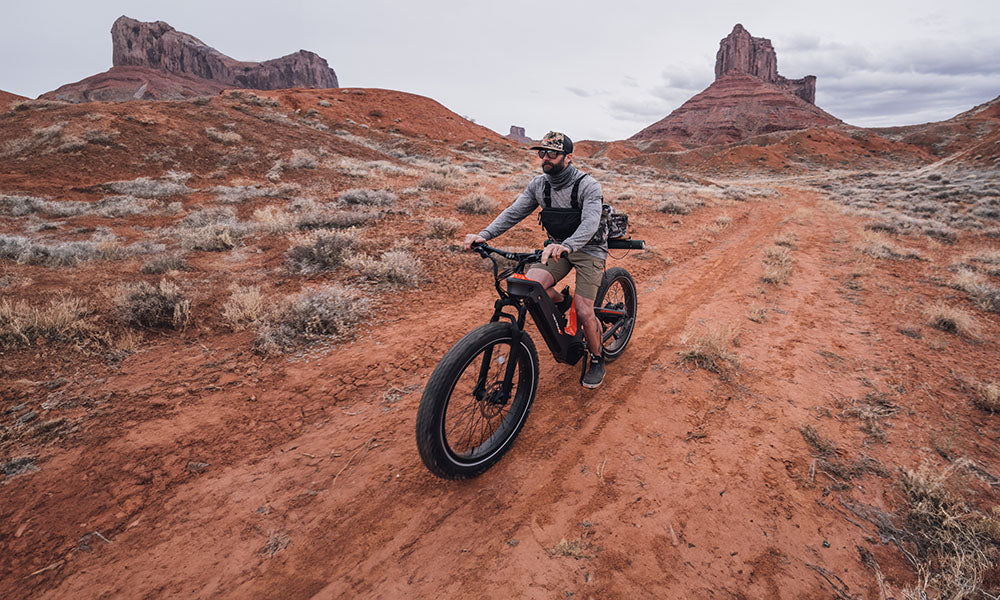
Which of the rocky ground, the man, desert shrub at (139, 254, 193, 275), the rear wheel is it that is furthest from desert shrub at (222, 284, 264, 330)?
the rear wheel

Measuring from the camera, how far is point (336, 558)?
2551 mm

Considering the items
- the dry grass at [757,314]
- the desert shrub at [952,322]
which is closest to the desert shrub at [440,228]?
the dry grass at [757,314]

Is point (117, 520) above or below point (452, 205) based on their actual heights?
below

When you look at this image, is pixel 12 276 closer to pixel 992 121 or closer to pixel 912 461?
pixel 912 461

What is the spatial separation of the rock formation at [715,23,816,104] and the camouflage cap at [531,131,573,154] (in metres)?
161

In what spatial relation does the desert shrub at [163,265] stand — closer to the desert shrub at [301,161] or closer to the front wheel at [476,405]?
the front wheel at [476,405]

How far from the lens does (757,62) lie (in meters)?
130

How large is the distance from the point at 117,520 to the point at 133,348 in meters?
2.75

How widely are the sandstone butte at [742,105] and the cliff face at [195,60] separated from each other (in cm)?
10646

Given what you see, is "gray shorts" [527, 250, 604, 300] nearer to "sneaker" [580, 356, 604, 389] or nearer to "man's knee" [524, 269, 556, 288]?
"man's knee" [524, 269, 556, 288]

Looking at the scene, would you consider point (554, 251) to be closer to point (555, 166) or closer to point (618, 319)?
point (555, 166)

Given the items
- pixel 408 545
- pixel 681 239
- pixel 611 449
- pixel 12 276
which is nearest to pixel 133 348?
pixel 12 276

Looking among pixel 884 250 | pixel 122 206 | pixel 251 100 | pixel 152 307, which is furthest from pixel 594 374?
pixel 251 100

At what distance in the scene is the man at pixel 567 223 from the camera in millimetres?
3475
